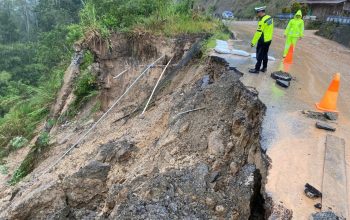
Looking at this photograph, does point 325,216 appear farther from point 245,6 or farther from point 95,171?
point 245,6

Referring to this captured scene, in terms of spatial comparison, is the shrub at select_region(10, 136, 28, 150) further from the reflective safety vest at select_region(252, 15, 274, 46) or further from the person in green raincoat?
the person in green raincoat

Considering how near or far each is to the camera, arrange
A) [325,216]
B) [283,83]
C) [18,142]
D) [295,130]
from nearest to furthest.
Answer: [325,216]
[295,130]
[283,83]
[18,142]

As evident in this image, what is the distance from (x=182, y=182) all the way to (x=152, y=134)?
2.14 m

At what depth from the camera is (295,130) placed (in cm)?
506

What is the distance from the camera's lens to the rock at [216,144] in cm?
501

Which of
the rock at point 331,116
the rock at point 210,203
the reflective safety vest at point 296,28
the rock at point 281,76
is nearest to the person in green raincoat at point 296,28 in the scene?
the reflective safety vest at point 296,28

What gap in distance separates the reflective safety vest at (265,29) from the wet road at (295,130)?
0.78 metres

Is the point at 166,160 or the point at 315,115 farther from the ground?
the point at 315,115

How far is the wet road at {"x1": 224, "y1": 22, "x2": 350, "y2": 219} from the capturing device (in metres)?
3.78

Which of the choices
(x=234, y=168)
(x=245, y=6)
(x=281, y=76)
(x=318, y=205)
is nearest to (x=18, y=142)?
(x=281, y=76)

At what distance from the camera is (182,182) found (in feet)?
14.8

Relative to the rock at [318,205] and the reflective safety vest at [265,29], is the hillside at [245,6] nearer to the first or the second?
the reflective safety vest at [265,29]

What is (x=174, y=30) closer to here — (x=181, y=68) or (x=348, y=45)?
(x=181, y=68)

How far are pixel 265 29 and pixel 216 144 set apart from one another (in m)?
3.29
